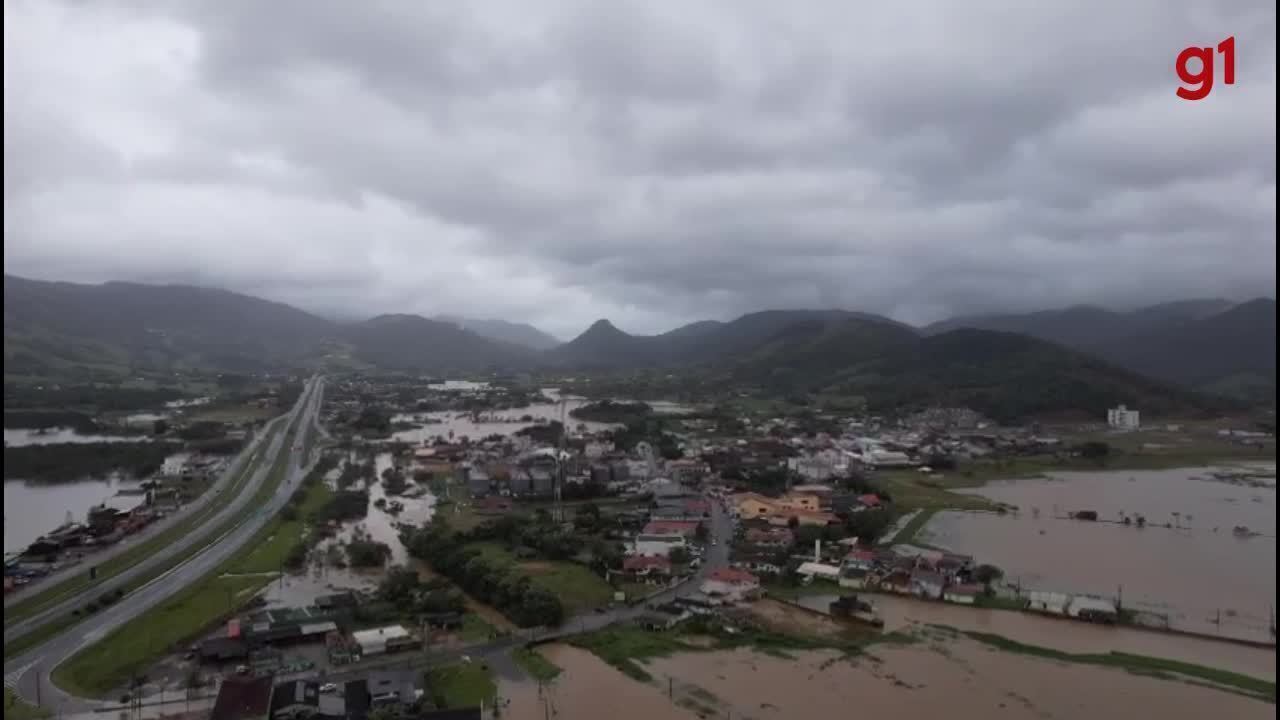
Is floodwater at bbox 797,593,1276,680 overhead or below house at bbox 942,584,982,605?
below

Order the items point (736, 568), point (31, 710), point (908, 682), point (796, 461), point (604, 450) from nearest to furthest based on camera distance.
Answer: point (31, 710) → point (908, 682) → point (736, 568) → point (796, 461) → point (604, 450)

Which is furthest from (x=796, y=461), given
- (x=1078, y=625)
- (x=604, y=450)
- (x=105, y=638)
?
(x=105, y=638)

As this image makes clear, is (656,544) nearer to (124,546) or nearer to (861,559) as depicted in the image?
(861,559)

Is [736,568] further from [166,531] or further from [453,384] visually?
[453,384]

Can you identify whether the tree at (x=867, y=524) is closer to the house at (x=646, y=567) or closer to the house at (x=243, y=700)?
the house at (x=646, y=567)

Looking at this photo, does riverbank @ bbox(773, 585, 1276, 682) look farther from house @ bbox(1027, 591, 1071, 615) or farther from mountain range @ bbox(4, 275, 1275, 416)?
mountain range @ bbox(4, 275, 1275, 416)

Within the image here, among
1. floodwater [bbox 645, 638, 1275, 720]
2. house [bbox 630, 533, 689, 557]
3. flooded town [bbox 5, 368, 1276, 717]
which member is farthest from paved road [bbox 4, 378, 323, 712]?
house [bbox 630, 533, 689, 557]
